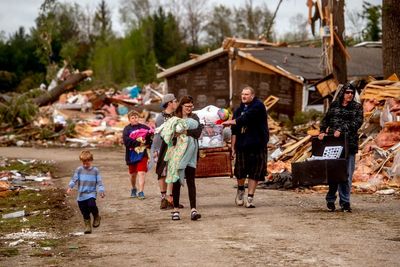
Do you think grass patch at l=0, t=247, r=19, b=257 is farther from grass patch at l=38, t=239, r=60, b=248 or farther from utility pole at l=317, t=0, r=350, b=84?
utility pole at l=317, t=0, r=350, b=84

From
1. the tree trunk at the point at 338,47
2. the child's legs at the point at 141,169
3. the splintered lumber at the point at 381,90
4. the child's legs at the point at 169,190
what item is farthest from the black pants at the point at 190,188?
the tree trunk at the point at 338,47

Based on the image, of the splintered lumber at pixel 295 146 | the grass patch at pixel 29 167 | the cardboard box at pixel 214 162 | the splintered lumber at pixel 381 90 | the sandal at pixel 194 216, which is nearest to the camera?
the sandal at pixel 194 216

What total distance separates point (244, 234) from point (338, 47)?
13.0 metres

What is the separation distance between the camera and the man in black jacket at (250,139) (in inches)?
464

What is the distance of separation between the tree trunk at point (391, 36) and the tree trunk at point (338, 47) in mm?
1580

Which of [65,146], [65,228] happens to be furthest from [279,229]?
[65,146]

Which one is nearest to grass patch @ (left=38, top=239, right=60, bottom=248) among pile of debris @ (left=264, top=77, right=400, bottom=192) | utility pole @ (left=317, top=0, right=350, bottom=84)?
pile of debris @ (left=264, top=77, right=400, bottom=192)

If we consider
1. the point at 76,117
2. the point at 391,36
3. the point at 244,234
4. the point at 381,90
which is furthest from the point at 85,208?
the point at 76,117

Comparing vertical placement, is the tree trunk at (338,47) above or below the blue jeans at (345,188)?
above

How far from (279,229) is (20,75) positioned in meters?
58.6

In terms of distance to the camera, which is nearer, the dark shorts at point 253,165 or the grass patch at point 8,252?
the grass patch at point 8,252

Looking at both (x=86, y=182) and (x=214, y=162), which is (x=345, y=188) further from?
(x=86, y=182)

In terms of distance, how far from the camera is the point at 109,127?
106 feet

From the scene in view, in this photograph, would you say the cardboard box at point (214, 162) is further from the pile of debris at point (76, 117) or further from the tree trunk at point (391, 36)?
the pile of debris at point (76, 117)
